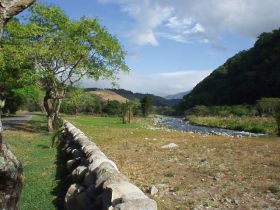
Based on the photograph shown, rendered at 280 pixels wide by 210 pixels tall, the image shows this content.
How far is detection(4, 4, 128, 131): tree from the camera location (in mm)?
32062

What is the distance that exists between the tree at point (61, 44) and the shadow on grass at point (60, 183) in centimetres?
1458

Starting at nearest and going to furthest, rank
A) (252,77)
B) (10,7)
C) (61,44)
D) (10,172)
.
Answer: (10,7) → (10,172) → (61,44) → (252,77)

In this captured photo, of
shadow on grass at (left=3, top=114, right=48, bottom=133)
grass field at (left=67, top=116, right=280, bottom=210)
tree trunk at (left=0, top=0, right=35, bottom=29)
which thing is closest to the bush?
Result: shadow on grass at (left=3, top=114, right=48, bottom=133)

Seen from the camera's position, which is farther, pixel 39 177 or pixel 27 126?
pixel 27 126

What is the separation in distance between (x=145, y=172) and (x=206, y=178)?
7.28 feet

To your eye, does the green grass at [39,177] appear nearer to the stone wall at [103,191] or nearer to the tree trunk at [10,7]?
the stone wall at [103,191]

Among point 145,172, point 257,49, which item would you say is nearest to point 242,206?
point 145,172

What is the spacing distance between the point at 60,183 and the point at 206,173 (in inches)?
177

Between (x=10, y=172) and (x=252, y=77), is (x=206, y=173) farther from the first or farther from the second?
(x=252, y=77)

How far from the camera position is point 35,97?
127 ft

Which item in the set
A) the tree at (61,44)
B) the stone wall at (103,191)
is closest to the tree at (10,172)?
the stone wall at (103,191)

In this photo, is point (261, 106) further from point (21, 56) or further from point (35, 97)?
point (21, 56)

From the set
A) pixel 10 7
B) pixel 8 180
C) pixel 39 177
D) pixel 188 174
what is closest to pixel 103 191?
pixel 8 180

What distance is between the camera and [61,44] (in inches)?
1271
